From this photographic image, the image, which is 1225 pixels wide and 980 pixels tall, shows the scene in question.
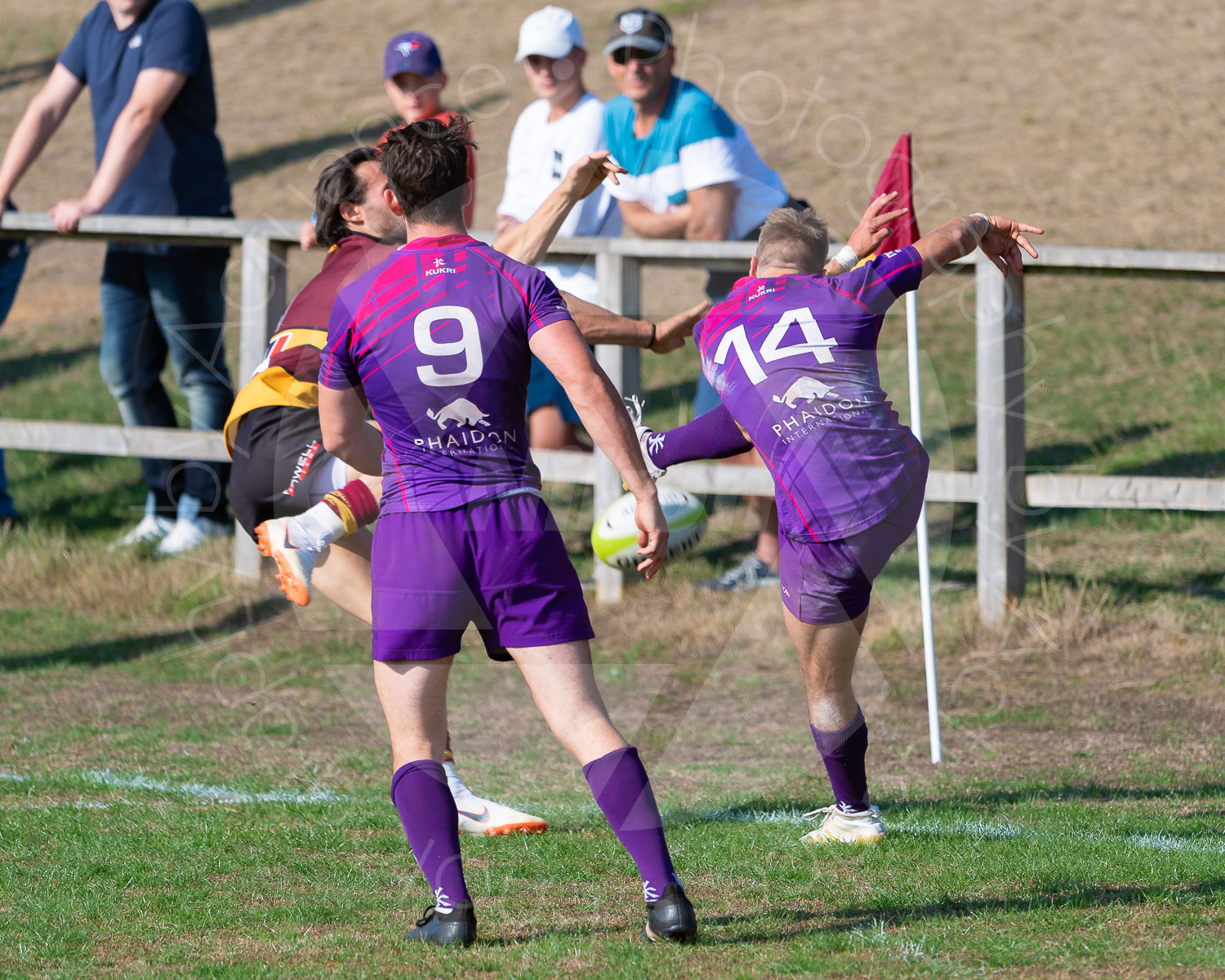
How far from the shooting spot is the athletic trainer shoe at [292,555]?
16.2 ft

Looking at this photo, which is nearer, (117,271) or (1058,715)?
(1058,715)

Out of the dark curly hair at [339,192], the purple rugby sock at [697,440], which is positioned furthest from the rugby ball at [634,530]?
the dark curly hair at [339,192]

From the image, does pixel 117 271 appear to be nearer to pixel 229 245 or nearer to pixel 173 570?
pixel 229 245

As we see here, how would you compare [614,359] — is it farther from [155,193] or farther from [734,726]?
[155,193]

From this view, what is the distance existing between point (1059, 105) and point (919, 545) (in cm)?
1253

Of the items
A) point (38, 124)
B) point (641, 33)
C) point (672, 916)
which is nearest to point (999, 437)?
point (641, 33)

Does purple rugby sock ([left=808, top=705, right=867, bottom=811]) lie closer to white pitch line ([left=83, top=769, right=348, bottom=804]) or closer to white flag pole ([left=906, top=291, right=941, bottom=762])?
white flag pole ([left=906, top=291, right=941, bottom=762])

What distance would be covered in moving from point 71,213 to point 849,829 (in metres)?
5.59

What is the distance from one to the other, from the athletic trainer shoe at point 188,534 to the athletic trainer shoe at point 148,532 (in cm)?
5

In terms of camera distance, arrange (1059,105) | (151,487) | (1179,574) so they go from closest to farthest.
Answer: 1. (1179,574)
2. (151,487)
3. (1059,105)

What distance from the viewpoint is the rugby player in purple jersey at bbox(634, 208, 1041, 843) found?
420 centimetres

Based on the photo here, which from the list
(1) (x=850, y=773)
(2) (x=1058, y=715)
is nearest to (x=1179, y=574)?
(2) (x=1058, y=715)

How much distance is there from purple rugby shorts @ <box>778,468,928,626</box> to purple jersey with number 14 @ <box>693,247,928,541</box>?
0.04 meters

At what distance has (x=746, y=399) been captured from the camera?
4305 mm
